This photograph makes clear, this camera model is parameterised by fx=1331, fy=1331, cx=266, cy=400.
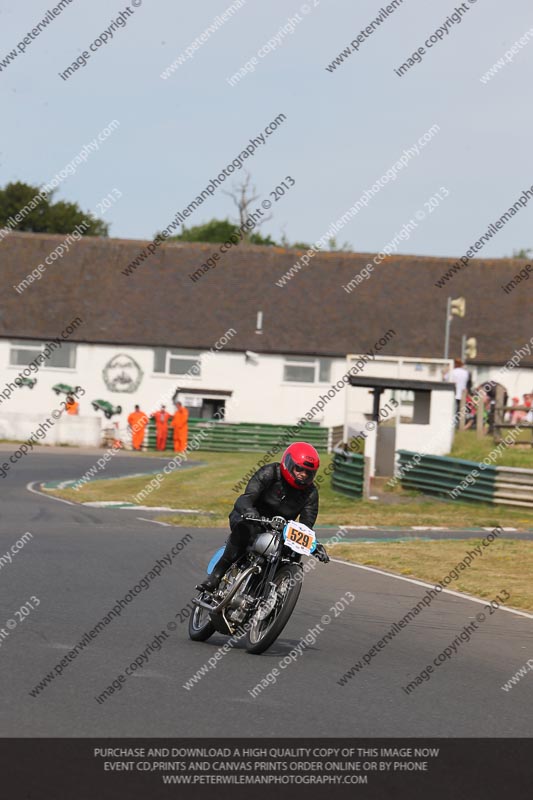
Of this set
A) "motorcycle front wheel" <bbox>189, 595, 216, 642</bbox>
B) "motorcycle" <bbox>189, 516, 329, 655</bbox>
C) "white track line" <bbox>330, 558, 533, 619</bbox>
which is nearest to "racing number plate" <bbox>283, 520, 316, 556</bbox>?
"motorcycle" <bbox>189, 516, 329, 655</bbox>

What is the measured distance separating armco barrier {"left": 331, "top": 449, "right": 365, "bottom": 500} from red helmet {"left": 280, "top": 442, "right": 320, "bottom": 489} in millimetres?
17576

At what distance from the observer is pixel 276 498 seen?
1006 cm

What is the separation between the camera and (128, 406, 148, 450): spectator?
150 feet

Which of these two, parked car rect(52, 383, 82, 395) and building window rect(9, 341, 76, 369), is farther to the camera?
building window rect(9, 341, 76, 369)

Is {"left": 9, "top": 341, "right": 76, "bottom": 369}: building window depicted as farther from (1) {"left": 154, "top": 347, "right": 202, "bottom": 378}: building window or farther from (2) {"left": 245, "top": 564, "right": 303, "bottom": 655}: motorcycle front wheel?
(2) {"left": 245, "top": 564, "right": 303, "bottom": 655}: motorcycle front wheel

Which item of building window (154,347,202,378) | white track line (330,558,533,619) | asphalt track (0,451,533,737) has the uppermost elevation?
building window (154,347,202,378)

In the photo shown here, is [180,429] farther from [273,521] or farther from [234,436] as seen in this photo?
[273,521]

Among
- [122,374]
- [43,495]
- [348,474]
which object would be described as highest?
[122,374]

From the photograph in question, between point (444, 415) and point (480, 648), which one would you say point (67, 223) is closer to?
point (444, 415)

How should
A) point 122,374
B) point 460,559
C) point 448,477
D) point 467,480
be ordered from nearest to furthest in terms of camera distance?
point 460,559, point 467,480, point 448,477, point 122,374

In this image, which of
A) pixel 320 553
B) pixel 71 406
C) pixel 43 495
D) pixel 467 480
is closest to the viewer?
pixel 320 553

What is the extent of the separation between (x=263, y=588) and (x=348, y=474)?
18.9m

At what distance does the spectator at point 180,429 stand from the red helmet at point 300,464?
116 feet

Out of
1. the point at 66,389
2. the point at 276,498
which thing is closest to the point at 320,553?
the point at 276,498
